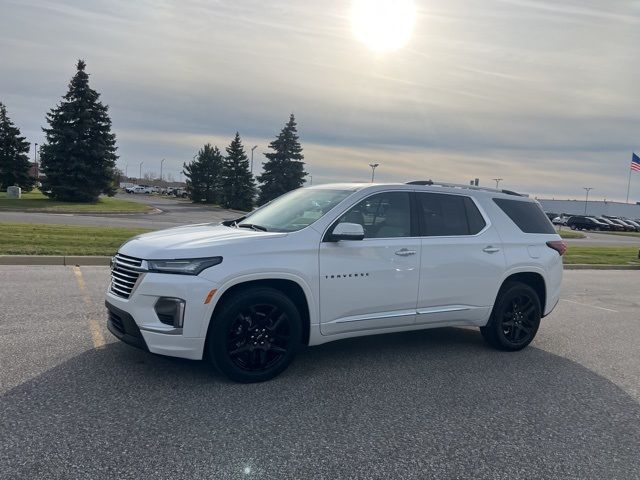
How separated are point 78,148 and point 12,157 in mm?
11061

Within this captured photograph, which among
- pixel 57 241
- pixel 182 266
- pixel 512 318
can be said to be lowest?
pixel 57 241

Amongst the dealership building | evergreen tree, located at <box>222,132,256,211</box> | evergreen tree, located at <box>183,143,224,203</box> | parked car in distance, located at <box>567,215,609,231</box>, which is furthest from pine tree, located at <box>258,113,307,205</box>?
the dealership building

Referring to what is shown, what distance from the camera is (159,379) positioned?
4.49 m

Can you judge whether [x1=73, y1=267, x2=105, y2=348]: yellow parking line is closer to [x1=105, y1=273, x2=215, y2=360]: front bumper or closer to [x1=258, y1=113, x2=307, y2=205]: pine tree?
[x1=105, y1=273, x2=215, y2=360]: front bumper

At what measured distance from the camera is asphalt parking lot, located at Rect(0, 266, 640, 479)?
3270mm

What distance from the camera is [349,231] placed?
453 cm

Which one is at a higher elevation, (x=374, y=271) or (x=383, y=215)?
(x=383, y=215)

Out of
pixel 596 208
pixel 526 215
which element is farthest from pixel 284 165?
pixel 596 208

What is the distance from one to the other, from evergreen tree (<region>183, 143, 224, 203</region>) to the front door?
60.2 meters

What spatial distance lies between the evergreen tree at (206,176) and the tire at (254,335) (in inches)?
2390

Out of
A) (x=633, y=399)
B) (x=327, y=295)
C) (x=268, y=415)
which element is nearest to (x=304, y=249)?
(x=327, y=295)

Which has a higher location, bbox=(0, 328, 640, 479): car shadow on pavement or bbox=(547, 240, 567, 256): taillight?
bbox=(547, 240, 567, 256): taillight

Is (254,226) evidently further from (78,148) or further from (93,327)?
(78,148)

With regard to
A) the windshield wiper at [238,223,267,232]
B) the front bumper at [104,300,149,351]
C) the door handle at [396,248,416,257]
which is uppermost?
the windshield wiper at [238,223,267,232]
